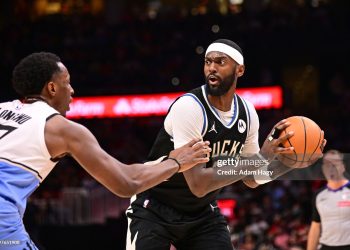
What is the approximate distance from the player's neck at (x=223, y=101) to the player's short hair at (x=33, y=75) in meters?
1.53

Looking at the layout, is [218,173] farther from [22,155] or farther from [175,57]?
[175,57]

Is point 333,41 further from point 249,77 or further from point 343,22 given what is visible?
point 249,77

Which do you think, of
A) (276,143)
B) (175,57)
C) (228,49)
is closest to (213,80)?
(228,49)

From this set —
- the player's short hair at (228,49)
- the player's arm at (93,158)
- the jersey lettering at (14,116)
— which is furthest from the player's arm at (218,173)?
the jersey lettering at (14,116)

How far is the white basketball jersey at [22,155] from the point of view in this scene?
3.75 m

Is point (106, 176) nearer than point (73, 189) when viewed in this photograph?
Yes

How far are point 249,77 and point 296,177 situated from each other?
39.5ft

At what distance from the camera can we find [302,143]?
16.3 ft

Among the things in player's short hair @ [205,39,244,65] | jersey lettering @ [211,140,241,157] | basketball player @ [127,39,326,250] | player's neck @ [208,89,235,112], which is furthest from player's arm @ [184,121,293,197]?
player's short hair @ [205,39,244,65]

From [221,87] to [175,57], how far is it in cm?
1302

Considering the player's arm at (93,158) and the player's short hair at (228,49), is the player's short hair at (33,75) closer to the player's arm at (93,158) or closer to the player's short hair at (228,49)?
the player's arm at (93,158)

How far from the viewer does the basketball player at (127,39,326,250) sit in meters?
4.95

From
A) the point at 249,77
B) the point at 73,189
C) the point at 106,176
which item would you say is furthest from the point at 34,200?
the point at 106,176

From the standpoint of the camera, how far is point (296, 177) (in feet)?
23.2
